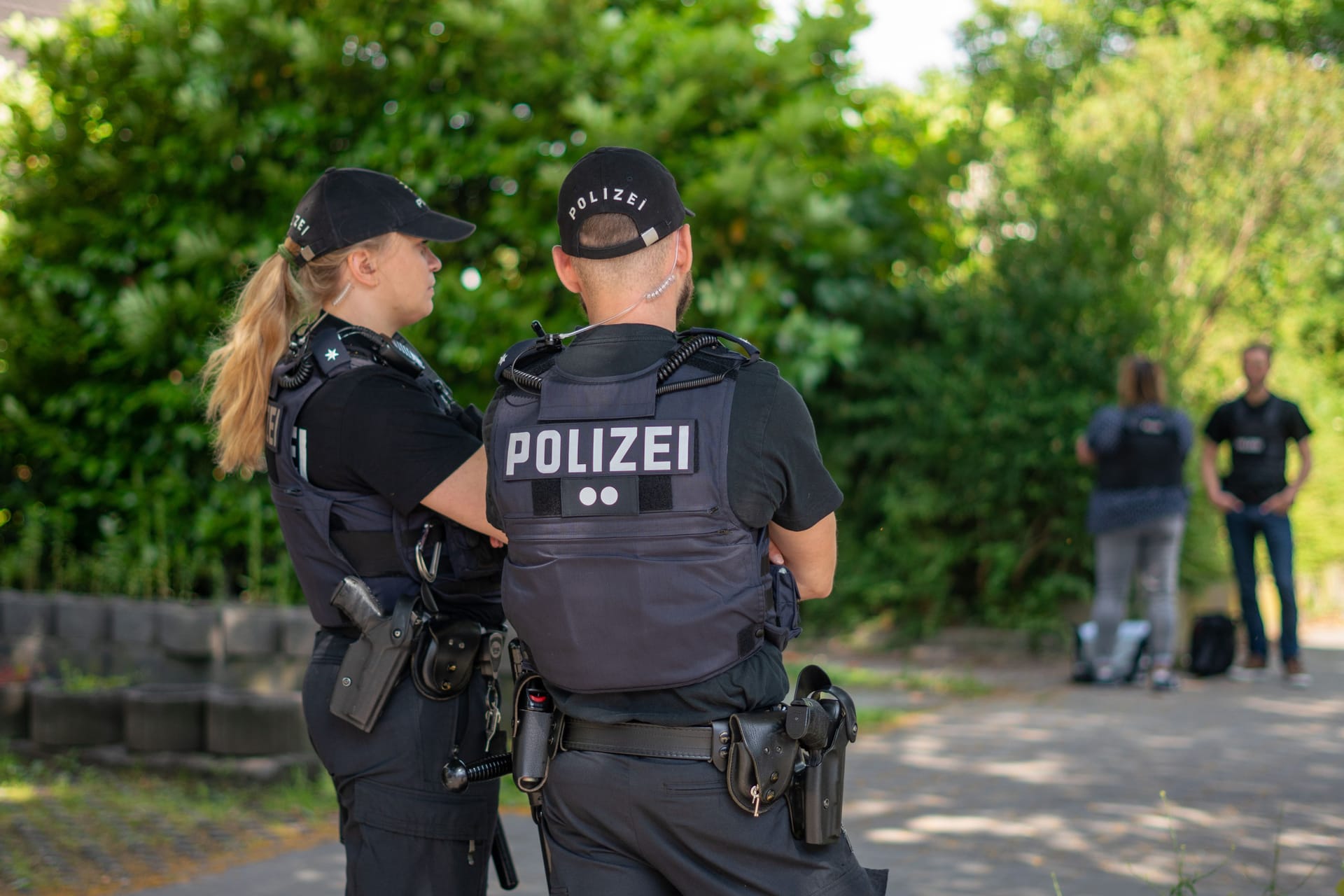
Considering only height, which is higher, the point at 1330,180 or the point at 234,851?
the point at 1330,180

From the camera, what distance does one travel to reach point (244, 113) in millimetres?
8430

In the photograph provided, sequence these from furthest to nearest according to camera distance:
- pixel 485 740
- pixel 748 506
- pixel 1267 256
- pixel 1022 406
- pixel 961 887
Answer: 1. pixel 1267 256
2. pixel 1022 406
3. pixel 961 887
4. pixel 485 740
5. pixel 748 506

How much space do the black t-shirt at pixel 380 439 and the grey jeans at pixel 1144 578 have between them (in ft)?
22.3

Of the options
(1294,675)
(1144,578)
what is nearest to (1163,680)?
(1144,578)

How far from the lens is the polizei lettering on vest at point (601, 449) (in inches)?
82.7

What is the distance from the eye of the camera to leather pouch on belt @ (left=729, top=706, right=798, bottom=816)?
82.9 inches

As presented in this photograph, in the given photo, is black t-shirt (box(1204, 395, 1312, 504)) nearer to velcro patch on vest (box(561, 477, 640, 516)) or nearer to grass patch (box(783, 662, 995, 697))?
grass patch (box(783, 662, 995, 697))

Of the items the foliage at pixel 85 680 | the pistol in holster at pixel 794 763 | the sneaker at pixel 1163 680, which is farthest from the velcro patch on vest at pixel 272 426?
the sneaker at pixel 1163 680

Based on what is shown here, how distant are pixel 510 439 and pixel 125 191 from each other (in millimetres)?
7375

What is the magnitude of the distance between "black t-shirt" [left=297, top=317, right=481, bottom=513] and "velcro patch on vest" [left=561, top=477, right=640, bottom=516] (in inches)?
19.0

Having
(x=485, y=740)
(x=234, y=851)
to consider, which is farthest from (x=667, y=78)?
(x=485, y=740)

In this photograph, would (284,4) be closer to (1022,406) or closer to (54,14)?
(54,14)

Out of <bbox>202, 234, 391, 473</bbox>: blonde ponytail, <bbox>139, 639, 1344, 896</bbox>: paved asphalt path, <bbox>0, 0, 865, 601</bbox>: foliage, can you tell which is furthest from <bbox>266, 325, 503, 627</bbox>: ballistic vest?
<bbox>0, 0, 865, 601</bbox>: foliage

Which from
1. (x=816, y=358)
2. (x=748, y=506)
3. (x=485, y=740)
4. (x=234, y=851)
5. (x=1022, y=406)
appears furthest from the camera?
(x=1022, y=406)
